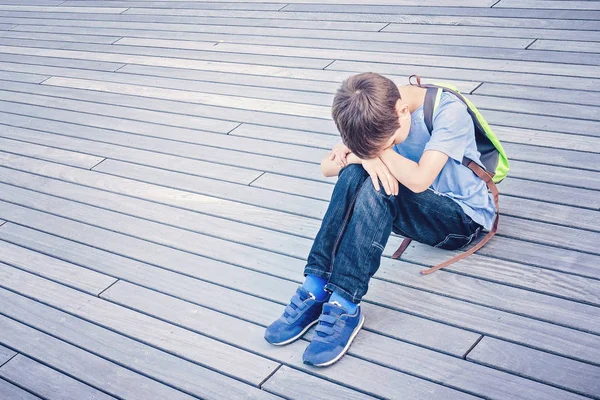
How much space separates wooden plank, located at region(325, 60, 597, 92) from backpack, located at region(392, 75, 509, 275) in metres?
1.04

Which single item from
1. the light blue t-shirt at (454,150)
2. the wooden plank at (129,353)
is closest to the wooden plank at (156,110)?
the light blue t-shirt at (454,150)

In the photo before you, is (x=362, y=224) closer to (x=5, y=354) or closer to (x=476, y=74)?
(x=5, y=354)

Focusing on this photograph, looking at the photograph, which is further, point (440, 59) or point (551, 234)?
point (440, 59)

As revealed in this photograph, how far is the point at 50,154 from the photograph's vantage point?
3441 millimetres

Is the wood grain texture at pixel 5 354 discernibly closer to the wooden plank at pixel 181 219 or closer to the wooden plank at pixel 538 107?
the wooden plank at pixel 181 219

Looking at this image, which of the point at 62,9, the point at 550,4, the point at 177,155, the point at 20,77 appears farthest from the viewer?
the point at 62,9

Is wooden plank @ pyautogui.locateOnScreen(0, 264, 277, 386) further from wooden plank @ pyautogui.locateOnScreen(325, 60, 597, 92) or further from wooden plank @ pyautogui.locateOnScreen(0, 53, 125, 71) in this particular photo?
wooden plank @ pyautogui.locateOnScreen(0, 53, 125, 71)

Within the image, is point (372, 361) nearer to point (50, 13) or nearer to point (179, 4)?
point (179, 4)

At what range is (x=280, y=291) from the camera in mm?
2305

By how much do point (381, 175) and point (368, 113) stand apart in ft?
0.68

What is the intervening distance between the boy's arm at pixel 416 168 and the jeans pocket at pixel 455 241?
10.7 inches

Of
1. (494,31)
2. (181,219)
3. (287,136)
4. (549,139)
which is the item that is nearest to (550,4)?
(494,31)

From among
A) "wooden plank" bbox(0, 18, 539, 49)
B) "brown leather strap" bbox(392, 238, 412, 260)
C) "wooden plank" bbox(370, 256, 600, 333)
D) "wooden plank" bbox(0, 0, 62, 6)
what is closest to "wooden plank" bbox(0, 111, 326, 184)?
"brown leather strap" bbox(392, 238, 412, 260)

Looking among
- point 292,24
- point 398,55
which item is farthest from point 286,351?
point 292,24
